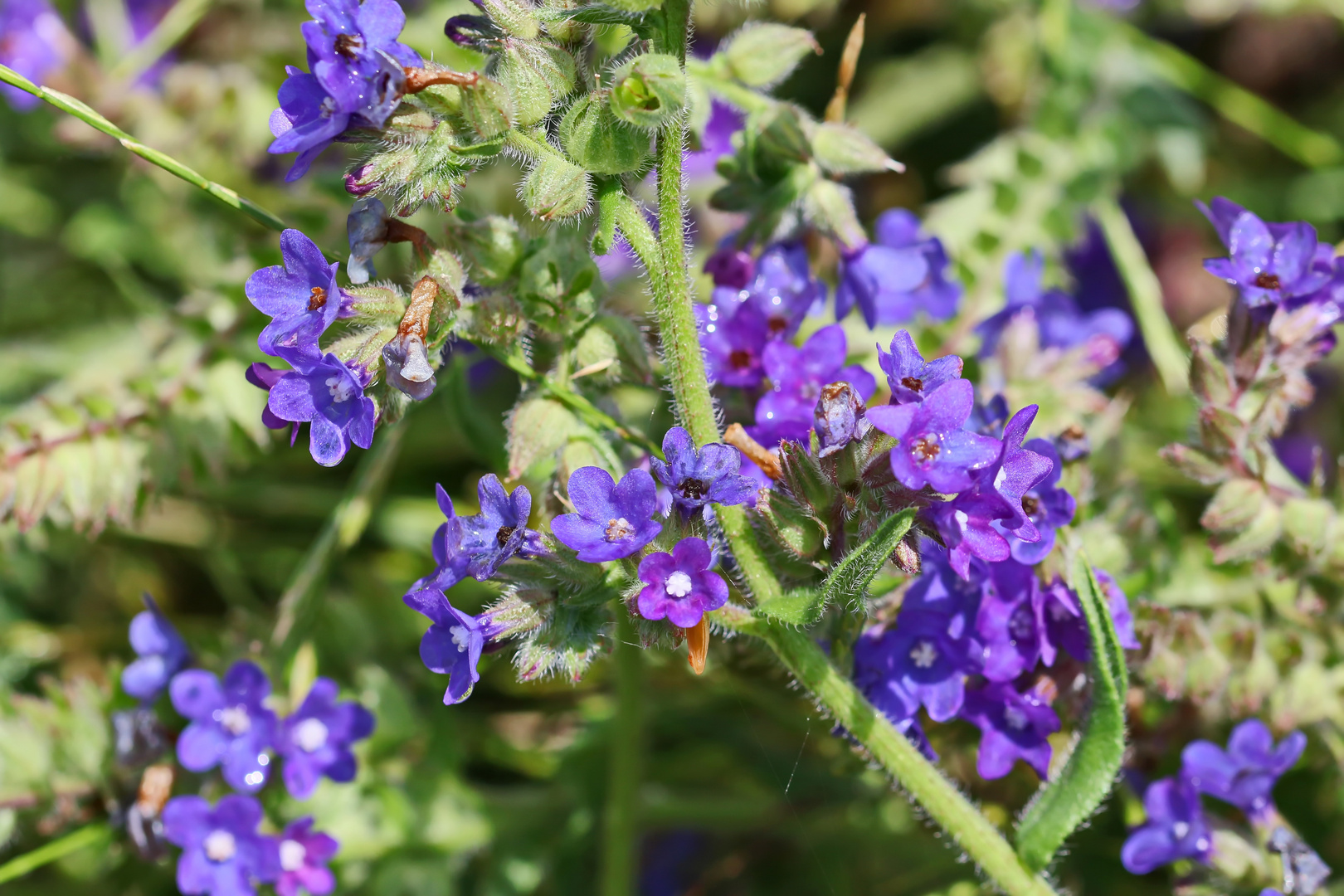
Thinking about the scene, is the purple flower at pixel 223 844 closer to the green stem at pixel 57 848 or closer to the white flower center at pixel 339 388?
the green stem at pixel 57 848

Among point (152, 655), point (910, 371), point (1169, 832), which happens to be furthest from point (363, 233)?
point (1169, 832)

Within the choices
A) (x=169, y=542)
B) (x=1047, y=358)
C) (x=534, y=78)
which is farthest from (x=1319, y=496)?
(x=169, y=542)

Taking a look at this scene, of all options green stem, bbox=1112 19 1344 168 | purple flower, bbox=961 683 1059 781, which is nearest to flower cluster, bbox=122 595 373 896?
purple flower, bbox=961 683 1059 781

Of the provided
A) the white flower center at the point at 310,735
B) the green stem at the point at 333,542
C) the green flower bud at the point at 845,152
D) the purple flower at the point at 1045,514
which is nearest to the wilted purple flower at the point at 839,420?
the purple flower at the point at 1045,514

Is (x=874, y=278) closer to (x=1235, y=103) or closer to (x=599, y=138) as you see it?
(x=599, y=138)

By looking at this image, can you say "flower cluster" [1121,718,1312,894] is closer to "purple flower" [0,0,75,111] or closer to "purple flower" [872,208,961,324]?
"purple flower" [872,208,961,324]

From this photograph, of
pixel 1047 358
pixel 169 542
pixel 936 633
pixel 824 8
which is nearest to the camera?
pixel 936 633

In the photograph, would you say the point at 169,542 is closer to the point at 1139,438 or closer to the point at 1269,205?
the point at 1139,438
